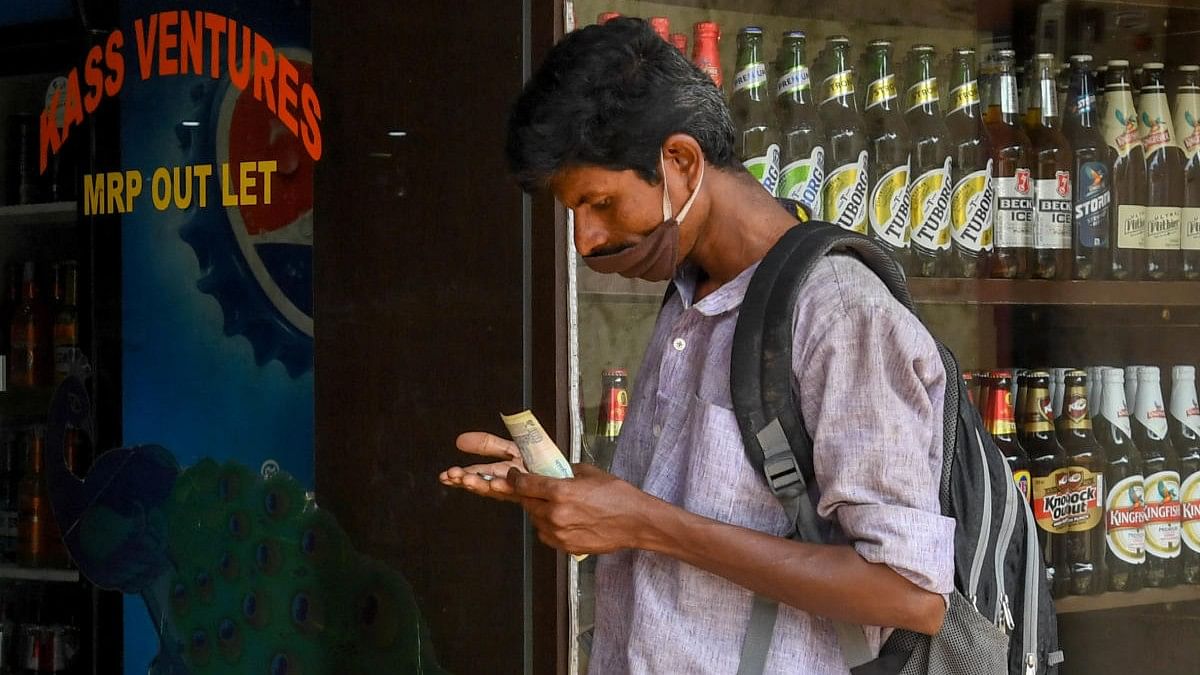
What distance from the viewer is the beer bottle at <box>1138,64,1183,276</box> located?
101 inches

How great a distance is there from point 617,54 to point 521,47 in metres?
0.71

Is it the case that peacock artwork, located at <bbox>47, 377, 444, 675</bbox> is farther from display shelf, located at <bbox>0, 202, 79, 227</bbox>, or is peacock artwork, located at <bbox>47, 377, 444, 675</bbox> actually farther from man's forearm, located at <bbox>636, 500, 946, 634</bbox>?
man's forearm, located at <bbox>636, 500, 946, 634</bbox>

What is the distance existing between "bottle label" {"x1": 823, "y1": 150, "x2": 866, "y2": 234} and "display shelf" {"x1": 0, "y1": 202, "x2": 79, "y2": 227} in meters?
1.43

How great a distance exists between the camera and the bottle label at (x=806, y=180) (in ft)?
7.20

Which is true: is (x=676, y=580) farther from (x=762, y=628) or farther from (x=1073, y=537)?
(x=1073, y=537)

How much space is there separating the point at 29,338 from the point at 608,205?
213 cm

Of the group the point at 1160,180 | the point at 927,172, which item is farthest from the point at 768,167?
the point at 1160,180

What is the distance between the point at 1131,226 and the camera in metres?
2.55

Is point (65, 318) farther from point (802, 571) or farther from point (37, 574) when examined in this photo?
point (802, 571)

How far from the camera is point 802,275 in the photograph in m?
1.29

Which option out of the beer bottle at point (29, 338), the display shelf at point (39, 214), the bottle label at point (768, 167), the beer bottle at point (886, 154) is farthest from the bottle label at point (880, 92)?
the beer bottle at point (29, 338)

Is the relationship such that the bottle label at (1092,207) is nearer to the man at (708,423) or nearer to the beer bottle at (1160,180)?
the beer bottle at (1160,180)

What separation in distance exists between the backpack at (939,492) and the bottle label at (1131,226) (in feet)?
4.13

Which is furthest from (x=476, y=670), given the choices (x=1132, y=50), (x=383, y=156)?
(x=1132, y=50)
